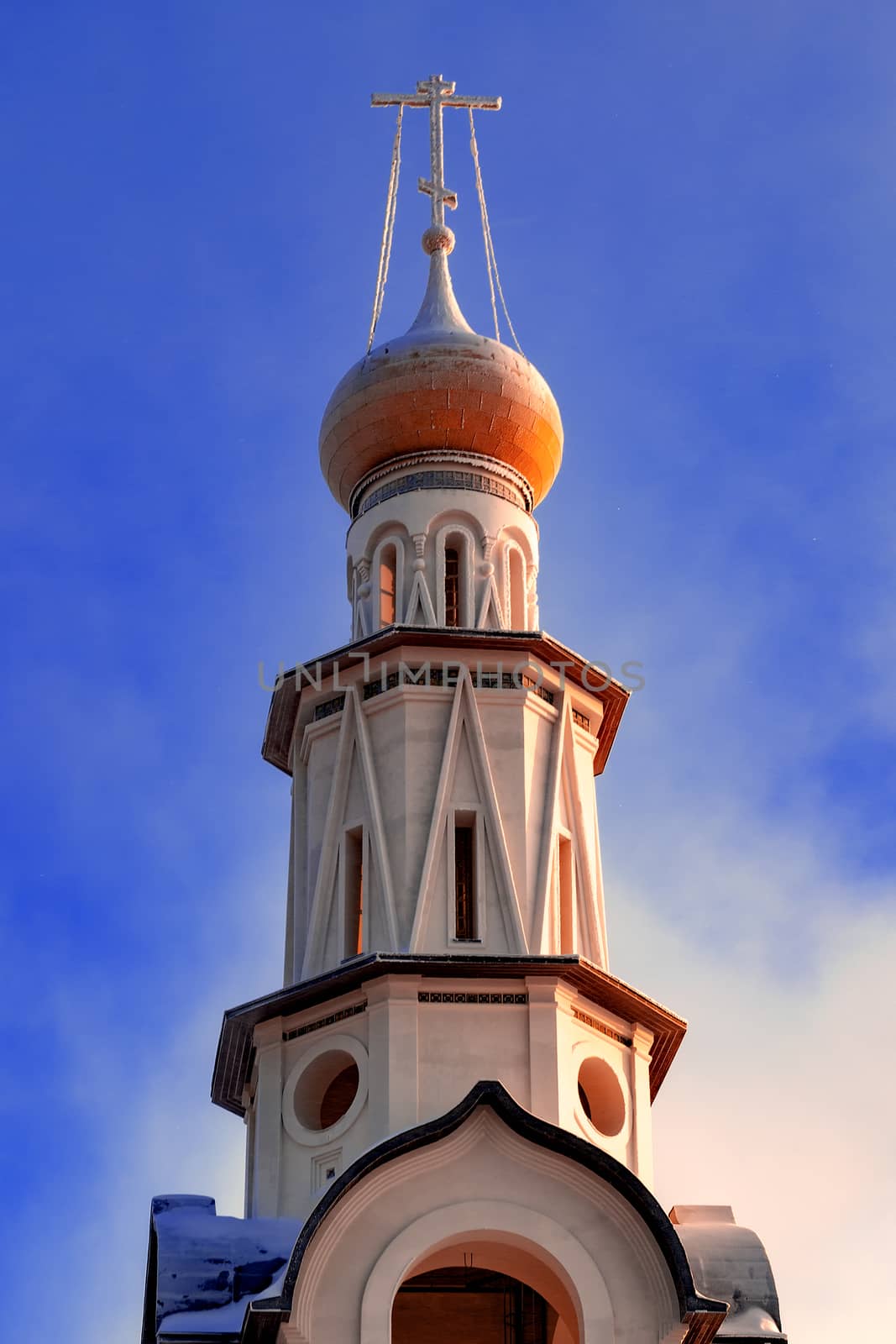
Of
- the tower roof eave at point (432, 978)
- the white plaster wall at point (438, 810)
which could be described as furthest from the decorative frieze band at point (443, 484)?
the tower roof eave at point (432, 978)

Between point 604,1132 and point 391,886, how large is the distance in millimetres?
Result: 3009

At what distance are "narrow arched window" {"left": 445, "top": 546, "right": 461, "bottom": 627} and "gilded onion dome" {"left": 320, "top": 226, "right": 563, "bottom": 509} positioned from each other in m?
1.12

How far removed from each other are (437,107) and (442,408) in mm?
4724

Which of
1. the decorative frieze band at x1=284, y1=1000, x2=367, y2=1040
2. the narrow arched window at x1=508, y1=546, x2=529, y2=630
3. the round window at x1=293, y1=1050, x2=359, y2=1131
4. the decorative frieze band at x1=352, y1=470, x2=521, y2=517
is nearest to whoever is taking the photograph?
the decorative frieze band at x1=284, y1=1000, x2=367, y2=1040

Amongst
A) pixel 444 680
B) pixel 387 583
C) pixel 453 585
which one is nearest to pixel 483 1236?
pixel 444 680

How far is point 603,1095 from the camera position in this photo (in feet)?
78.2

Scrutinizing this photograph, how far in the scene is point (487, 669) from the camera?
83.2 feet

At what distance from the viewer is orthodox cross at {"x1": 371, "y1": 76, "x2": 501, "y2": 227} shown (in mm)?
29547

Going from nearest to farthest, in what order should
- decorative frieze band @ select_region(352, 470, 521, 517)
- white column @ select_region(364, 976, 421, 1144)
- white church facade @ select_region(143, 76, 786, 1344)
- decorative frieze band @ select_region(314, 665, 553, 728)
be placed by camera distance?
1. white church facade @ select_region(143, 76, 786, 1344)
2. white column @ select_region(364, 976, 421, 1144)
3. decorative frieze band @ select_region(314, 665, 553, 728)
4. decorative frieze band @ select_region(352, 470, 521, 517)

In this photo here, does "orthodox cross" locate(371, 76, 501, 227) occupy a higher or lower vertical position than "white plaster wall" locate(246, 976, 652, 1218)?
higher

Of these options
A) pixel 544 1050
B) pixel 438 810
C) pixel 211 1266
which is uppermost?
pixel 438 810

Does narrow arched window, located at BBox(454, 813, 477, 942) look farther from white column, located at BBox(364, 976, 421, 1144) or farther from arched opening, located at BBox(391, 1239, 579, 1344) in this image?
arched opening, located at BBox(391, 1239, 579, 1344)

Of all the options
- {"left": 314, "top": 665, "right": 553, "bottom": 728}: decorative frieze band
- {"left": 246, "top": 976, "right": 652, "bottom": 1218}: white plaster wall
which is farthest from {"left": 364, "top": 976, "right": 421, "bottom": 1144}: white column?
{"left": 314, "top": 665, "right": 553, "bottom": 728}: decorative frieze band

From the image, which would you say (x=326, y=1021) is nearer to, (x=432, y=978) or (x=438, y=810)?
(x=432, y=978)
